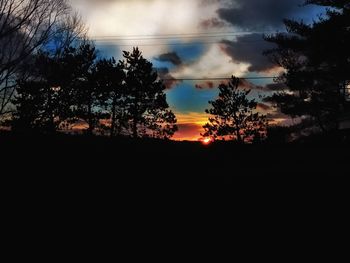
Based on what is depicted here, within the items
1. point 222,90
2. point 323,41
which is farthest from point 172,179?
point 222,90

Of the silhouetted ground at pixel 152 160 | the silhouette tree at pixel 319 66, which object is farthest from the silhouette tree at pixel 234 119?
the silhouetted ground at pixel 152 160

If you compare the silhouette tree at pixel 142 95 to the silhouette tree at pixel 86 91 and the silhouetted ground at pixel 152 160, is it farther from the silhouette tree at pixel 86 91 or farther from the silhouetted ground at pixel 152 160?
the silhouetted ground at pixel 152 160

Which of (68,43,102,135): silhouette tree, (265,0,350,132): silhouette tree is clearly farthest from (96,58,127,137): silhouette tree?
(265,0,350,132): silhouette tree

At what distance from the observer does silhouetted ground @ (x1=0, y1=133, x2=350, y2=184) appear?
651cm

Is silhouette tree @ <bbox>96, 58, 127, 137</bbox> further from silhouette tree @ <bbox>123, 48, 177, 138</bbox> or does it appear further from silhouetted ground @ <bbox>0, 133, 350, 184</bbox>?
silhouetted ground @ <bbox>0, 133, 350, 184</bbox>

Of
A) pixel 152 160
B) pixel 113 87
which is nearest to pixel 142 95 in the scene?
pixel 113 87

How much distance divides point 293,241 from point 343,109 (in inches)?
1101

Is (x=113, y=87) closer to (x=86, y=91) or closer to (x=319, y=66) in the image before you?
(x=86, y=91)

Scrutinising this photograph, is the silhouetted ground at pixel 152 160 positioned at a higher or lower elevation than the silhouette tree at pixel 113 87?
lower

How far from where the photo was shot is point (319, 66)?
29375 millimetres

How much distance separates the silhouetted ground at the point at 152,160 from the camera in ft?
21.4

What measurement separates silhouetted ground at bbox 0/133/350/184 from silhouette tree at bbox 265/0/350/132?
1015 cm

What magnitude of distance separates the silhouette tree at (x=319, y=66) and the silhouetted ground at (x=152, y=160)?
10.2 metres

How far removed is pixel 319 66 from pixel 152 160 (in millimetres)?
23971
